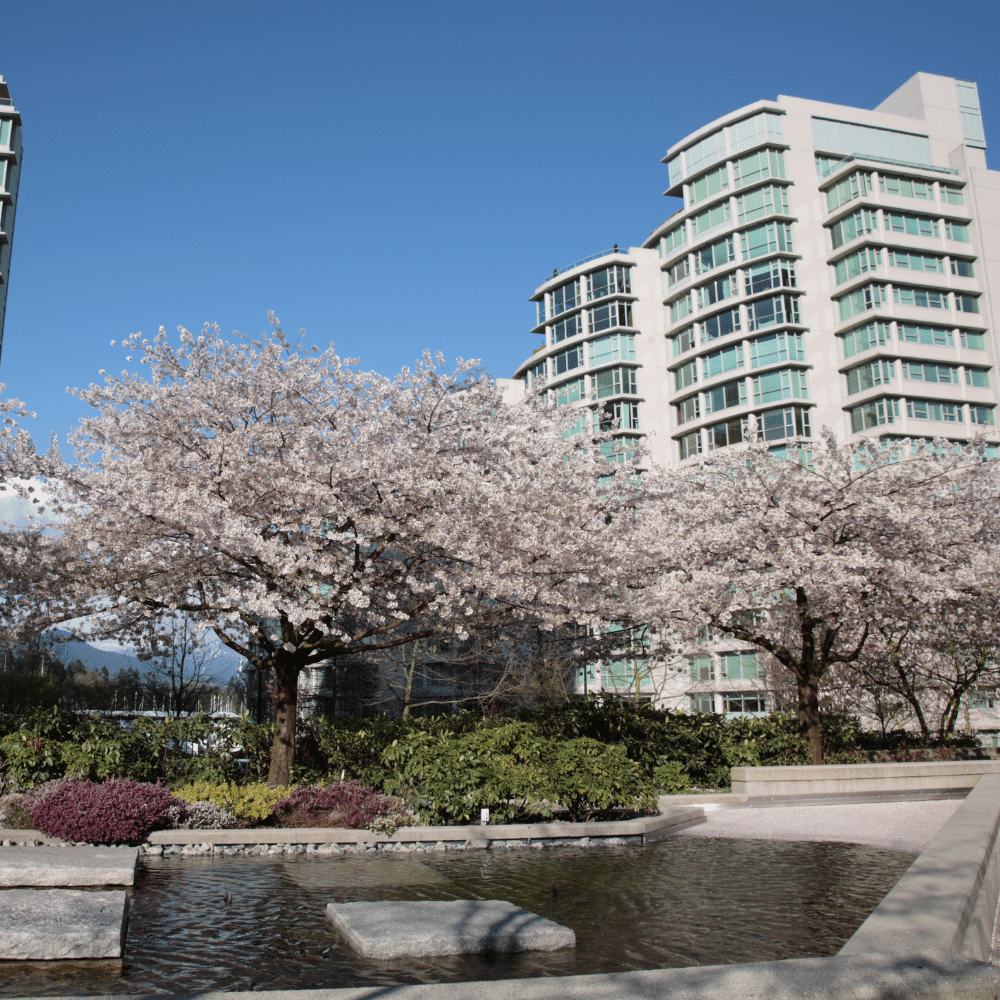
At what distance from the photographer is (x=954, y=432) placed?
191 feet

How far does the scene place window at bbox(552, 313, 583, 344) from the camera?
7300 centimetres

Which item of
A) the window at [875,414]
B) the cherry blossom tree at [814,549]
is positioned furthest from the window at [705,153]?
the cherry blossom tree at [814,549]

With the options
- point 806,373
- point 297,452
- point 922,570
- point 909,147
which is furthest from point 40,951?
point 909,147

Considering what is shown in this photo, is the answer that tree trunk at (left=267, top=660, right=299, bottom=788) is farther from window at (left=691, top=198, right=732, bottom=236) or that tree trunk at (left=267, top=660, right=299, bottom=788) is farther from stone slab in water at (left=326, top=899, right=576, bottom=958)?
window at (left=691, top=198, right=732, bottom=236)

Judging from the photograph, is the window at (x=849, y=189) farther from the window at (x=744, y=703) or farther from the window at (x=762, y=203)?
the window at (x=744, y=703)

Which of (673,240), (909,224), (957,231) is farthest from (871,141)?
(673,240)

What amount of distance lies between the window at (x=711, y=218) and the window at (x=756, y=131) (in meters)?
4.15

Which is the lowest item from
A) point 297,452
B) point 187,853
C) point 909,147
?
point 187,853

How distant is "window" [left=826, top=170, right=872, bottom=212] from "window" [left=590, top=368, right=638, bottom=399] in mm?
18902

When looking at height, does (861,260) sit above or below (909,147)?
below

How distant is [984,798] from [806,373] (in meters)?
52.3

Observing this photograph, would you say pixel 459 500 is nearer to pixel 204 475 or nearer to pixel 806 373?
pixel 204 475

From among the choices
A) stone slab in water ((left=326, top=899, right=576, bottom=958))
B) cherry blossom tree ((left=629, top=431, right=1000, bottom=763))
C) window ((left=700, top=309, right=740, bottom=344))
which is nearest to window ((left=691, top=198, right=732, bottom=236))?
window ((left=700, top=309, right=740, bottom=344))

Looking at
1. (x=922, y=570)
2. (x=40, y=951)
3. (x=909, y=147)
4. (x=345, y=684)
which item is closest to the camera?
(x=40, y=951)
